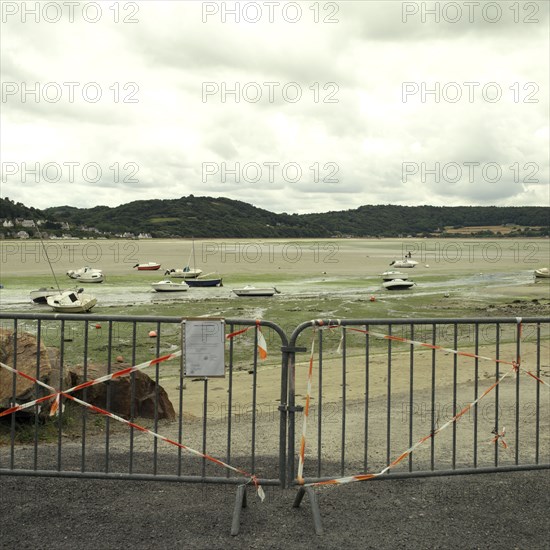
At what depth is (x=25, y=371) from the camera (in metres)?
7.63

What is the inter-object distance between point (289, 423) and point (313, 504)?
0.77 metres

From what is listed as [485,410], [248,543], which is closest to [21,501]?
[248,543]

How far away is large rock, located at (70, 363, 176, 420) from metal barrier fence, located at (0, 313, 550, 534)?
0.03 metres

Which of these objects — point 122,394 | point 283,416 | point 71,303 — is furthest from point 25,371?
point 71,303

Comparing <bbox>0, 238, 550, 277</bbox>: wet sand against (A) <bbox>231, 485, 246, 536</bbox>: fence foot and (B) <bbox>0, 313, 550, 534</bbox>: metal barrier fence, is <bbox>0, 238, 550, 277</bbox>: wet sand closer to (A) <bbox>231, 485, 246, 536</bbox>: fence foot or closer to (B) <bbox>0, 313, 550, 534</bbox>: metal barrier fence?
(B) <bbox>0, 313, 550, 534</bbox>: metal barrier fence

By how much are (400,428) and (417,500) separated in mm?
2867

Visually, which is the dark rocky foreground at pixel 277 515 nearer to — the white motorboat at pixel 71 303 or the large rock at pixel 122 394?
the large rock at pixel 122 394

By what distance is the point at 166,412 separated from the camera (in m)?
8.96

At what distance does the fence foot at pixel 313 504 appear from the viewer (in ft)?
17.0

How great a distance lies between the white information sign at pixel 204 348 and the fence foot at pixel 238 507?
1.02m

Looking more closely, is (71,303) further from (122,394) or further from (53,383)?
(53,383)

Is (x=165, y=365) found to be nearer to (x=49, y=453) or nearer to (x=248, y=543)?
(x=49, y=453)

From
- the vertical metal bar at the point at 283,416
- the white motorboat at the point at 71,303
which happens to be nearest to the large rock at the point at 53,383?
the vertical metal bar at the point at 283,416

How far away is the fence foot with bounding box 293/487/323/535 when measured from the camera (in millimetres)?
5176
